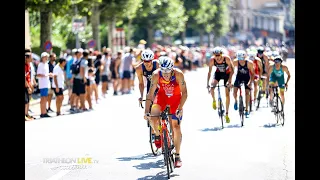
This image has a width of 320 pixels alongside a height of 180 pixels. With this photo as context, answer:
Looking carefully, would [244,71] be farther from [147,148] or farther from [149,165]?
[149,165]

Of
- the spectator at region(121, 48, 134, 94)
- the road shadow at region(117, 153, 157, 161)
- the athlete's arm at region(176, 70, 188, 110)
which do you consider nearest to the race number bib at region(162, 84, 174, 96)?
the athlete's arm at region(176, 70, 188, 110)

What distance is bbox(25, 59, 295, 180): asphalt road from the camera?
12383 millimetres

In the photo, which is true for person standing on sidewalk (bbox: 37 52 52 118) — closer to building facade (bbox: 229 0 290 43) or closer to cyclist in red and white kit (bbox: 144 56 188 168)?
cyclist in red and white kit (bbox: 144 56 188 168)

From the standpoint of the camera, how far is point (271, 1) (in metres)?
140

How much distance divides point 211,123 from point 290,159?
6.74m

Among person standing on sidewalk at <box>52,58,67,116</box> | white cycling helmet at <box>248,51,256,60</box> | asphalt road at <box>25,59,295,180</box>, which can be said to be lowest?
asphalt road at <box>25,59,295,180</box>

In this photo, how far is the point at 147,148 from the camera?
606 inches

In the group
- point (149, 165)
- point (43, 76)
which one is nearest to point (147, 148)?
point (149, 165)

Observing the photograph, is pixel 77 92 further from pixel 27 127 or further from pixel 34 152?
pixel 34 152

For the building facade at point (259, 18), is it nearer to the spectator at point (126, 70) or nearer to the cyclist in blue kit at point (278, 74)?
the spectator at point (126, 70)

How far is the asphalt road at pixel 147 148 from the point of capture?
488 inches

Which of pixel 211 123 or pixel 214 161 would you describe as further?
pixel 211 123
